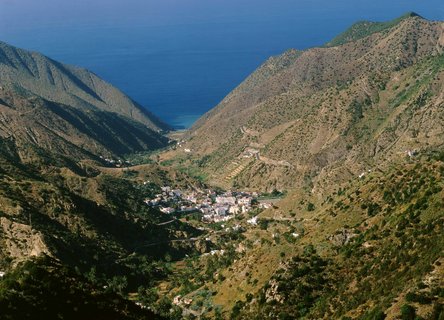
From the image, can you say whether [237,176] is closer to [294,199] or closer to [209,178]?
[209,178]

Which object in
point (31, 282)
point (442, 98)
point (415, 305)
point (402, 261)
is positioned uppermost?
point (442, 98)

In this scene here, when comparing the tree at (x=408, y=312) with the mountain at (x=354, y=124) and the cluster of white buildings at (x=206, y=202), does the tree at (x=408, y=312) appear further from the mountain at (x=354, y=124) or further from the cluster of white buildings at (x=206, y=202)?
the cluster of white buildings at (x=206, y=202)

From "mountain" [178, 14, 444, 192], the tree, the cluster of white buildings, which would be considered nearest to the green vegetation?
the tree

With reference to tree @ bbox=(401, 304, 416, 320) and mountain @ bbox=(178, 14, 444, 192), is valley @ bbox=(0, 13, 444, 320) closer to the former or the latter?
tree @ bbox=(401, 304, 416, 320)

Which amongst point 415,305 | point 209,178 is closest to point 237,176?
point 209,178

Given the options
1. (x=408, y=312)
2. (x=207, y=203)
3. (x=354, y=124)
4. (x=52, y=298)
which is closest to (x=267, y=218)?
(x=207, y=203)

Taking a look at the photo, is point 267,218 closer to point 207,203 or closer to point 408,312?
point 207,203

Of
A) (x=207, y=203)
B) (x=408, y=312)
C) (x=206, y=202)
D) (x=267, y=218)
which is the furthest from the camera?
(x=206, y=202)

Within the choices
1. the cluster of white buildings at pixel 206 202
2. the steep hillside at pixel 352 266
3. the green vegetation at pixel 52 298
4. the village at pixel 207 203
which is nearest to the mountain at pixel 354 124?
the village at pixel 207 203
